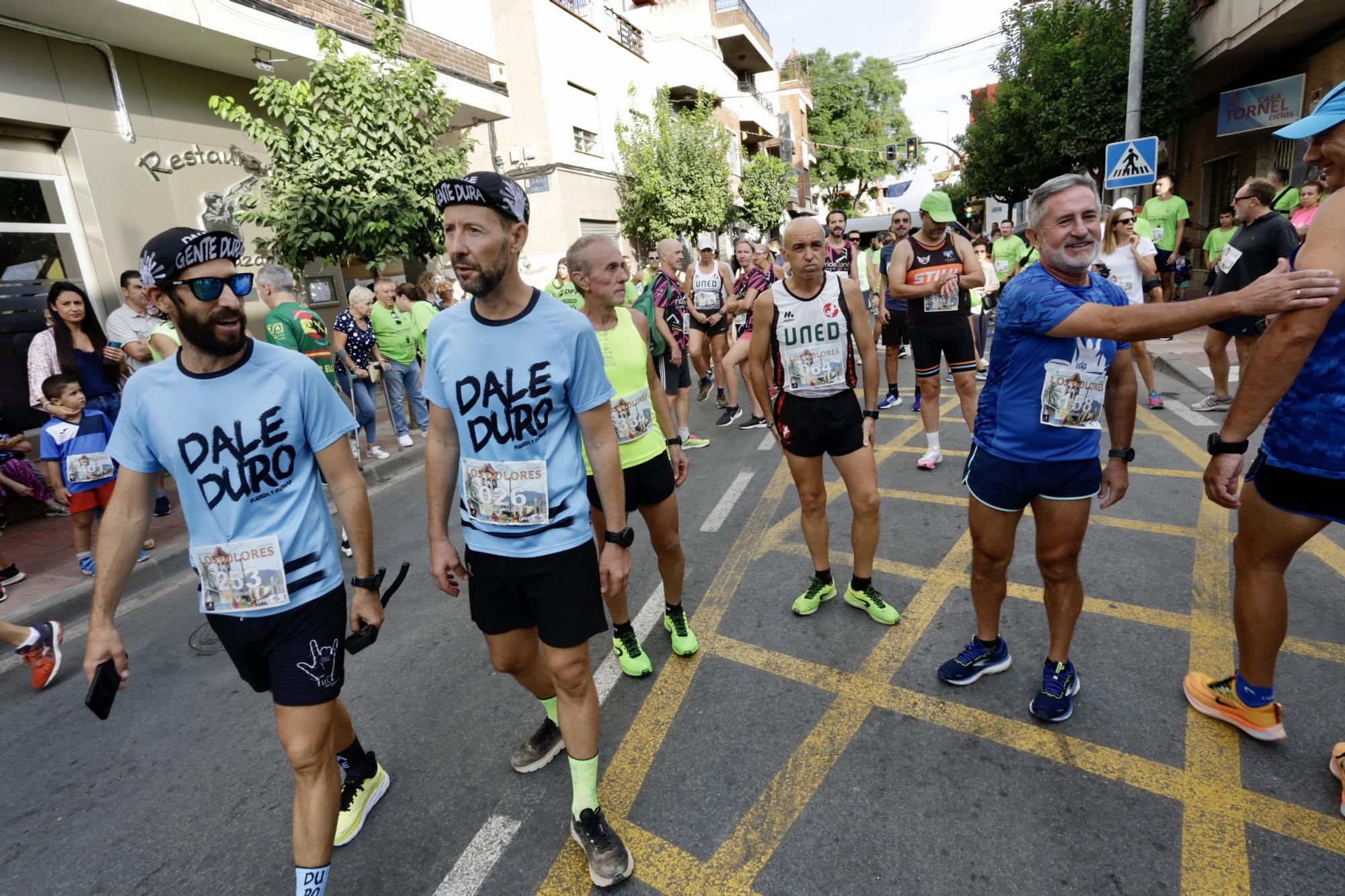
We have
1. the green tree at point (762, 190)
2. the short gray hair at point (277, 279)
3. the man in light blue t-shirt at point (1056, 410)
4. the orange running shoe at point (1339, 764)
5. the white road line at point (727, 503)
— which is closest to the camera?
the orange running shoe at point (1339, 764)

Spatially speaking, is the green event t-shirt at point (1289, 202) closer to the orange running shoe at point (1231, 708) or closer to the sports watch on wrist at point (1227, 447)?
the orange running shoe at point (1231, 708)

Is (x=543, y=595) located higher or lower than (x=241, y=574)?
lower

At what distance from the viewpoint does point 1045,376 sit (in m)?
2.49

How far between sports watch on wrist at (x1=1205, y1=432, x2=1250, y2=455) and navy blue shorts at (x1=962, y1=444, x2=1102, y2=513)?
35cm

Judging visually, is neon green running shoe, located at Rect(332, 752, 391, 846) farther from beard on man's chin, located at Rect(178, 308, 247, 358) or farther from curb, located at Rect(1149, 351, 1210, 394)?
curb, located at Rect(1149, 351, 1210, 394)

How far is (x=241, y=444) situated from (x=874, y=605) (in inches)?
114

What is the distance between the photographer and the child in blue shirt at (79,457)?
4922 mm

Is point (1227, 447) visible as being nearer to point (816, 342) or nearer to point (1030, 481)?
point (1030, 481)

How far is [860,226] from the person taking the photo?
1425 inches

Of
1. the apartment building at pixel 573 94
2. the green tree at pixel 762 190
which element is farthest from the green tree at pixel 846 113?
the apartment building at pixel 573 94

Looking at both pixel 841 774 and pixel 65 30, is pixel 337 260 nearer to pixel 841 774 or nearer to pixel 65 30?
pixel 65 30

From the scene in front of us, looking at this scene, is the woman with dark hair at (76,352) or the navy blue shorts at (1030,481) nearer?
the navy blue shorts at (1030,481)

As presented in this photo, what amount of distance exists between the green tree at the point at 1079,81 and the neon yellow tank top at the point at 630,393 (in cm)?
1574

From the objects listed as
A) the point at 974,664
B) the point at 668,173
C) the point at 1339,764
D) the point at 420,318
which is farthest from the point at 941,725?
the point at 668,173
